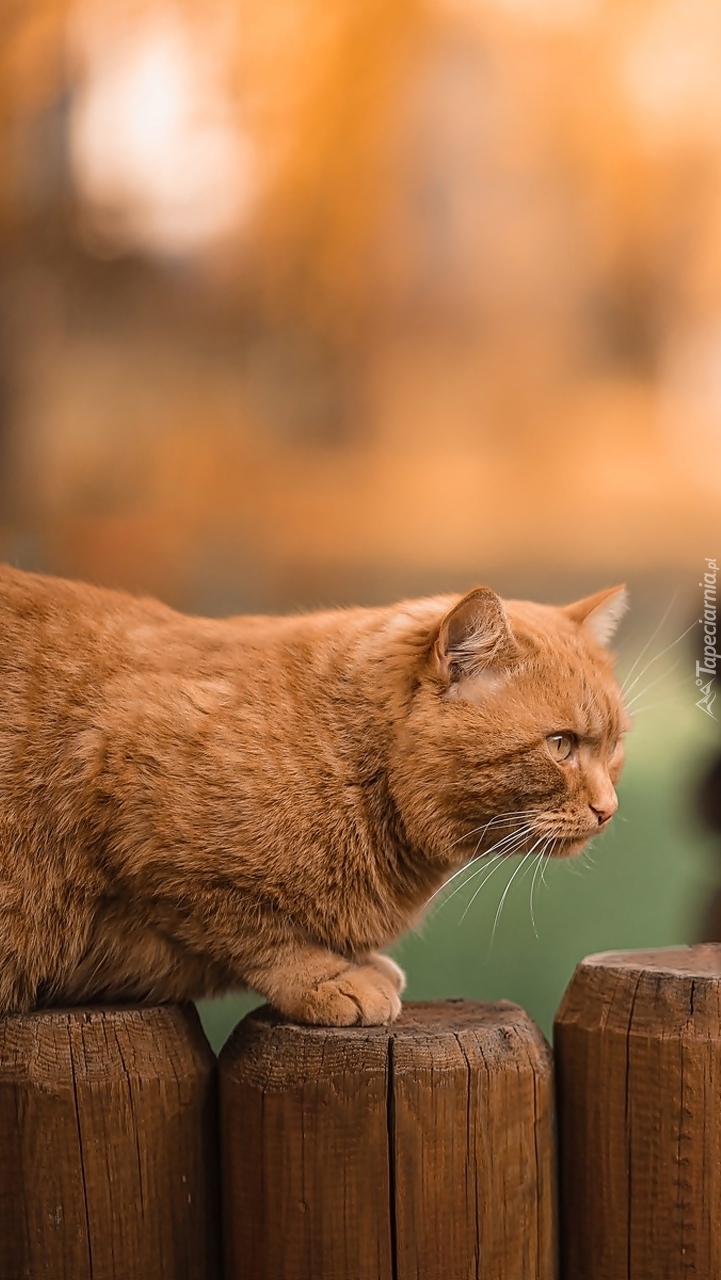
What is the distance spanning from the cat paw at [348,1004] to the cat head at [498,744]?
190mm

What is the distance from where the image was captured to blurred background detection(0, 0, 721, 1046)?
192cm

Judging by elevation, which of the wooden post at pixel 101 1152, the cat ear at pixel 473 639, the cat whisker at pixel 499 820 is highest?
the cat ear at pixel 473 639

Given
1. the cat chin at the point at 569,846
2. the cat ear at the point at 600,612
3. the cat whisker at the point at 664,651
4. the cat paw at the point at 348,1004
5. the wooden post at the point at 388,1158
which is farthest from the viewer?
the cat whisker at the point at 664,651

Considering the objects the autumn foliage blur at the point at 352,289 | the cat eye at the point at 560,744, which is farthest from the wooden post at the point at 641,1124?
the autumn foliage blur at the point at 352,289

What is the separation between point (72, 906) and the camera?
1.54 m

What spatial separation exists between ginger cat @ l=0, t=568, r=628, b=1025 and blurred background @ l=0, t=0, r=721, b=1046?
38 cm

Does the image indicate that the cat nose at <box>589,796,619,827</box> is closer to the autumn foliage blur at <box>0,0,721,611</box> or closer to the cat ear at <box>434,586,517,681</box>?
the cat ear at <box>434,586,517,681</box>

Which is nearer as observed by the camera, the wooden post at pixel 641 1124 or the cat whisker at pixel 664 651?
the wooden post at pixel 641 1124

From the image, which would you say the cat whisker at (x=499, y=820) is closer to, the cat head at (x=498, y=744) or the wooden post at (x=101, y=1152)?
the cat head at (x=498, y=744)

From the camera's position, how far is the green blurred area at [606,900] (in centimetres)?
192

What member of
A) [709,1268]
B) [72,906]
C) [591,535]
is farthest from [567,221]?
[709,1268]

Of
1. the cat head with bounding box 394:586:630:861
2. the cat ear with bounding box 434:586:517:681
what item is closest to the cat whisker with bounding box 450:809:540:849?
the cat head with bounding box 394:586:630:861

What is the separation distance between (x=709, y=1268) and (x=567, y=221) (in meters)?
1.53

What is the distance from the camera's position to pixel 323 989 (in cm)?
147
